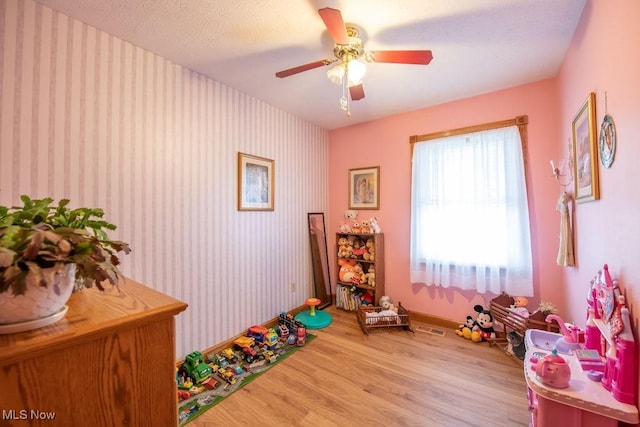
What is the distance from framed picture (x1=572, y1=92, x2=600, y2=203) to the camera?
1392mm

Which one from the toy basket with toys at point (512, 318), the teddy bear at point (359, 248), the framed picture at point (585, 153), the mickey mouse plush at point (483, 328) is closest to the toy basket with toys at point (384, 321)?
the mickey mouse plush at point (483, 328)

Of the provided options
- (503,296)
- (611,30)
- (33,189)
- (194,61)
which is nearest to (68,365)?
(33,189)

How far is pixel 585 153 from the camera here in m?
1.55

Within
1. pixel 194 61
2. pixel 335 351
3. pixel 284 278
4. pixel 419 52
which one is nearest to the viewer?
pixel 419 52

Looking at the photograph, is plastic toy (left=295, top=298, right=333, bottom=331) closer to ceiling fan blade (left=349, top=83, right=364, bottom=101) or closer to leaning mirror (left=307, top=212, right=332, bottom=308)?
leaning mirror (left=307, top=212, right=332, bottom=308)

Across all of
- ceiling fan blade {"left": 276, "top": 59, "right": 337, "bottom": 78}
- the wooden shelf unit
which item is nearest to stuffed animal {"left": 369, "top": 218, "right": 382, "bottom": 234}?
the wooden shelf unit

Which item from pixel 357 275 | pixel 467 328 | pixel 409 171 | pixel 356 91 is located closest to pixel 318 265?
pixel 357 275

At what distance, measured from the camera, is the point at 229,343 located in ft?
7.56

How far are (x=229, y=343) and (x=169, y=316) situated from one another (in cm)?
185

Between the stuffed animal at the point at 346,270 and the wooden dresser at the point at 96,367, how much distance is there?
8.24ft

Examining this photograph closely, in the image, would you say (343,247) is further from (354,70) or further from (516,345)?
(354,70)

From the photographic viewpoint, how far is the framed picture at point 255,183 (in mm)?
2449

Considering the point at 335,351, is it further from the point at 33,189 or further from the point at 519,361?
the point at 33,189

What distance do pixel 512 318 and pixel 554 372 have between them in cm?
117
